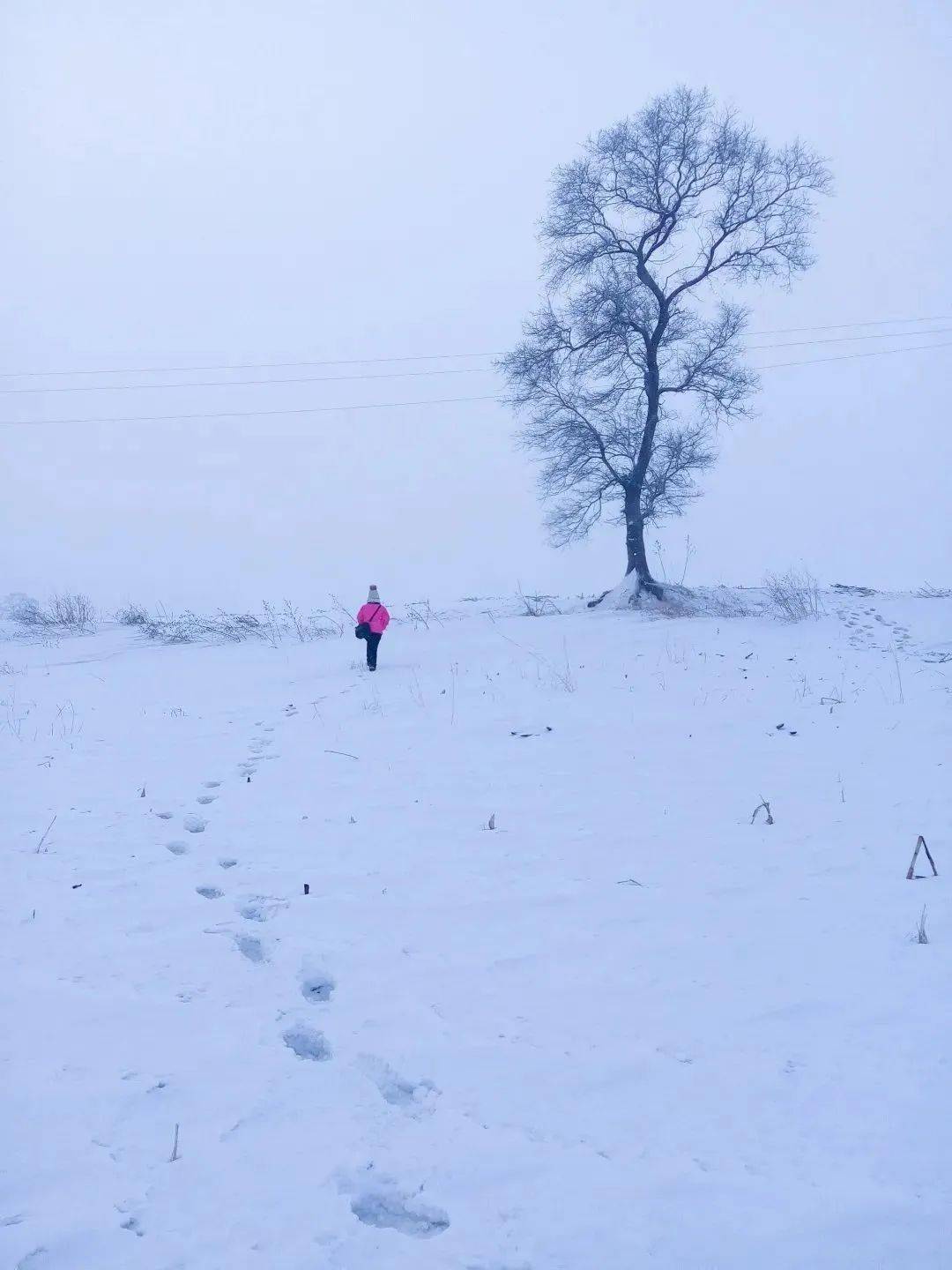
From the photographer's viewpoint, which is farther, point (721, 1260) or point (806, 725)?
point (806, 725)

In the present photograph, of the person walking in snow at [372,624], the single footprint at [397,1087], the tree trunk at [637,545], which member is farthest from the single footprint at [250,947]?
the tree trunk at [637,545]

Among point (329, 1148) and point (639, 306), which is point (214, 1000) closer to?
point (329, 1148)

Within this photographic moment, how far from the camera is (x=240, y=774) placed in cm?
779

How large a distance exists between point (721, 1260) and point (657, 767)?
487cm

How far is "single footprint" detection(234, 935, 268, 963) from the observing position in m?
4.46

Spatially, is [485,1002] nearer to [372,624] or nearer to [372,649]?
[372,649]

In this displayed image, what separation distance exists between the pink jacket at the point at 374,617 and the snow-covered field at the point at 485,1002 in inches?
168

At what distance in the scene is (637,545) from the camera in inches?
746

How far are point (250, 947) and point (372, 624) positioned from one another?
840 centimetres

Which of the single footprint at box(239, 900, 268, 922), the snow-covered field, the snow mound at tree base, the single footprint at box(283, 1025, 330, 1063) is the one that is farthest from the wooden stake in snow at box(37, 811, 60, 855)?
the snow mound at tree base

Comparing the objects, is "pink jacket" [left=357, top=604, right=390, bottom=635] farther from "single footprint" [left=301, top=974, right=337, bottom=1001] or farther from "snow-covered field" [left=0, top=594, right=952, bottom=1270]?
"single footprint" [left=301, top=974, right=337, bottom=1001]

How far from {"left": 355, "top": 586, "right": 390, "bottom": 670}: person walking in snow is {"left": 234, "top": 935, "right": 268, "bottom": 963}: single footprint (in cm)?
798

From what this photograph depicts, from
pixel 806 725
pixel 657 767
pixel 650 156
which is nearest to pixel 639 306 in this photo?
pixel 650 156

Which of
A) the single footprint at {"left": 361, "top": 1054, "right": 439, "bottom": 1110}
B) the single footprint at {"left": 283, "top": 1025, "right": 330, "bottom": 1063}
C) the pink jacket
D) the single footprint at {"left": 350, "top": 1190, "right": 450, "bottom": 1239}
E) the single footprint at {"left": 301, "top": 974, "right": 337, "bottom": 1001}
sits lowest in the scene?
the single footprint at {"left": 350, "top": 1190, "right": 450, "bottom": 1239}
